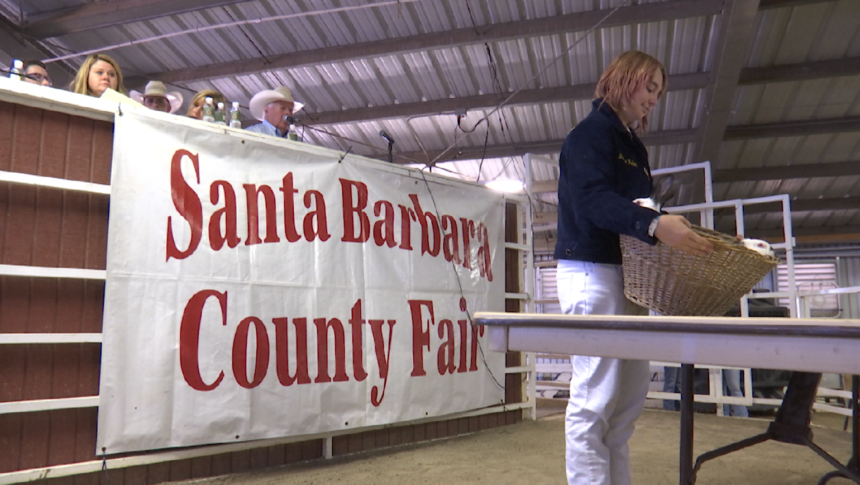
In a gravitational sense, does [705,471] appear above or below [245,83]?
below

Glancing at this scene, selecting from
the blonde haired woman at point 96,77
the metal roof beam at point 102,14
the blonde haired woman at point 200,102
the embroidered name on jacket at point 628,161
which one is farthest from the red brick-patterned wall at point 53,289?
the metal roof beam at point 102,14

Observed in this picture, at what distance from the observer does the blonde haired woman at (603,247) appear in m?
1.51

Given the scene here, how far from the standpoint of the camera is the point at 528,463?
10.4ft

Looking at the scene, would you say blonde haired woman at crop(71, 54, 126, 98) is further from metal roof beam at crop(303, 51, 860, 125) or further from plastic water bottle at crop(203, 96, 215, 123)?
metal roof beam at crop(303, 51, 860, 125)

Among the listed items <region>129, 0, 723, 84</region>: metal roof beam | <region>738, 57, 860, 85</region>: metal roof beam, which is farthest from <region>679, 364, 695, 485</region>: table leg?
<region>738, 57, 860, 85</region>: metal roof beam

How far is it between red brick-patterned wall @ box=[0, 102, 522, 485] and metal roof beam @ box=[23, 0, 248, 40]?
3277mm

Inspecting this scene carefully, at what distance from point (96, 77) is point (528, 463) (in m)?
2.98

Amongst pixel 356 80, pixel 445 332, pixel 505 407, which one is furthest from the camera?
pixel 356 80

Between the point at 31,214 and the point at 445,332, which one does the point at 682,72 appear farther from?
the point at 31,214

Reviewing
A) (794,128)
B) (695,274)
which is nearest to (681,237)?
(695,274)

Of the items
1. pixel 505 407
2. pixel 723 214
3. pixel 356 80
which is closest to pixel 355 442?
pixel 505 407

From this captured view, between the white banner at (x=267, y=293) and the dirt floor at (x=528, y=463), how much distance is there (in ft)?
0.68

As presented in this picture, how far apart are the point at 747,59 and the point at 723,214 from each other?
621 cm

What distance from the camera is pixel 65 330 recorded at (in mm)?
2471
